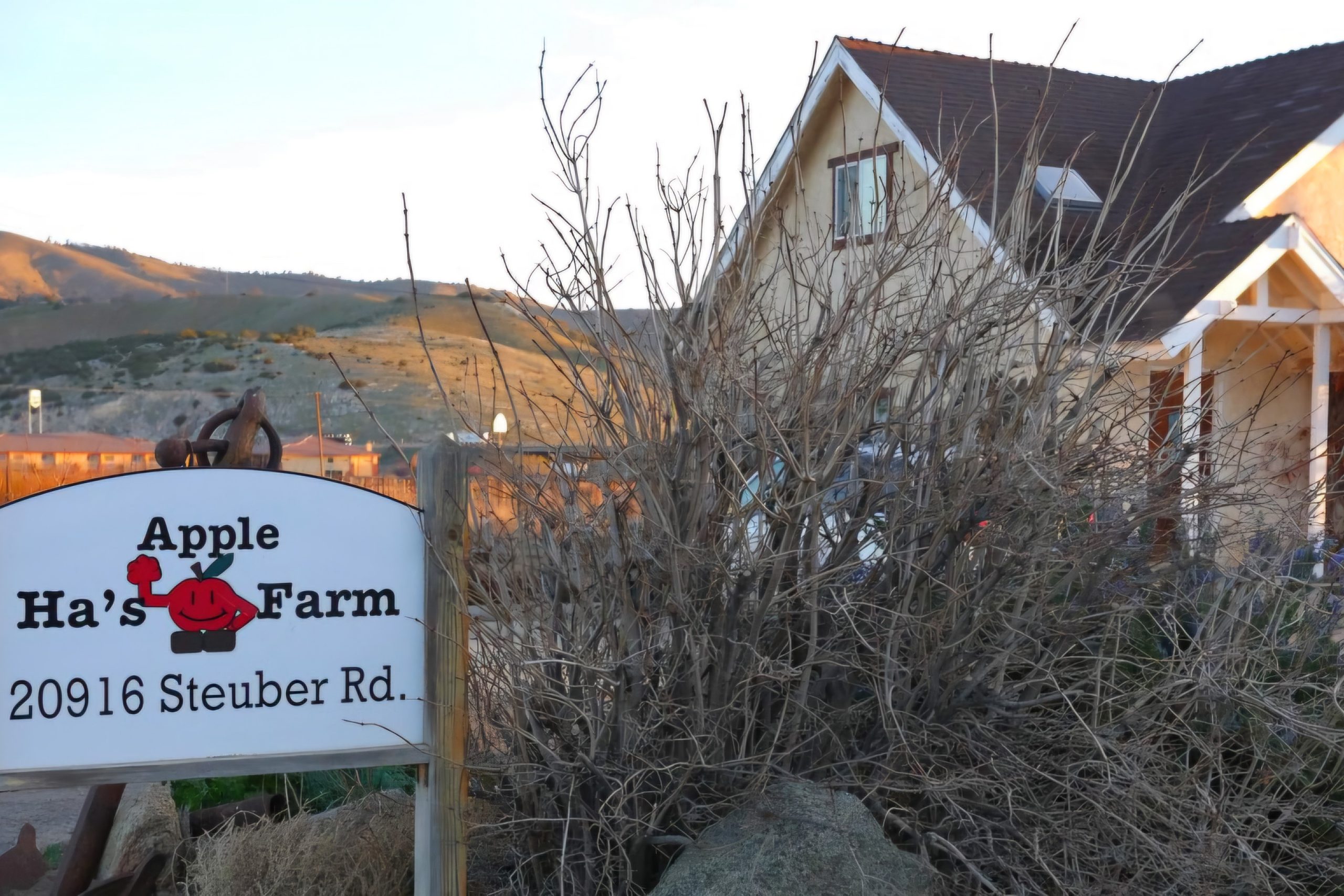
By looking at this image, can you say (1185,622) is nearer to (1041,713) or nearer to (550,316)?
(1041,713)

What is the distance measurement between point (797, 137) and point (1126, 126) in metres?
13.4

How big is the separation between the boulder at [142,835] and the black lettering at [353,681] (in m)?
1.38

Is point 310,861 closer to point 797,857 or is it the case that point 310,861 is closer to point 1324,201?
point 797,857

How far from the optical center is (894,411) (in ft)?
14.0

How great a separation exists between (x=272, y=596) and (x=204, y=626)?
0.66 ft

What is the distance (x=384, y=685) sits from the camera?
3.83 m

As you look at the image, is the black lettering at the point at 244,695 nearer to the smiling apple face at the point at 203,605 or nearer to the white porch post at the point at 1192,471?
the smiling apple face at the point at 203,605

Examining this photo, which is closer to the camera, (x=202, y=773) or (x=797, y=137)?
(x=202, y=773)

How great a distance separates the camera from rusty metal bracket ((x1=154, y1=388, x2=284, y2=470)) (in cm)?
457

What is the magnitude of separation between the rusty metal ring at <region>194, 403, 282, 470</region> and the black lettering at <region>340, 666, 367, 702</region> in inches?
37.3

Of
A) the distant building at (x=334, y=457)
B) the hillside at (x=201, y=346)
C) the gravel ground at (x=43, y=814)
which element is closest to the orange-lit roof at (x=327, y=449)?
the distant building at (x=334, y=457)

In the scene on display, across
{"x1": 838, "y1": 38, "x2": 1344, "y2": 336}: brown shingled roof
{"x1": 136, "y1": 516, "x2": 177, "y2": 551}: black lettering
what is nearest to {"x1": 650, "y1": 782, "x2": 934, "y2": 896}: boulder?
{"x1": 136, "y1": 516, "x2": 177, "y2": 551}: black lettering

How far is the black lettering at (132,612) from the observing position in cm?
361

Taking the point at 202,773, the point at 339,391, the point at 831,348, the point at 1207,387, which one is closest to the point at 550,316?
the point at 831,348
